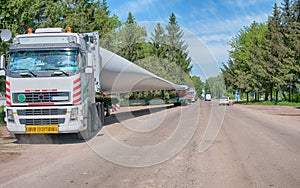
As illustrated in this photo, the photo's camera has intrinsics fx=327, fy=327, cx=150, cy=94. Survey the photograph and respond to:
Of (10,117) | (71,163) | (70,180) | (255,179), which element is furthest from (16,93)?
(255,179)

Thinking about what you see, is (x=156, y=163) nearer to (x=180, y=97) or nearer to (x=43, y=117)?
(x=43, y=117)

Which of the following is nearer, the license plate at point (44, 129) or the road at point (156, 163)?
the road at point (156, 163)

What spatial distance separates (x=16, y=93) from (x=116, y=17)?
60.0m

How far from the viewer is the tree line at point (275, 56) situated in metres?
43.4

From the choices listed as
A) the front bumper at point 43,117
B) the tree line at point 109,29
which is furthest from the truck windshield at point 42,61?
the tree line at point 109,29

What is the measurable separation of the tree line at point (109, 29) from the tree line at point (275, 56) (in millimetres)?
11076

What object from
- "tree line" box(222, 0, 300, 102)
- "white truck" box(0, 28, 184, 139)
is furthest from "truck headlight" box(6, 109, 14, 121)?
"tree line" box(222, 0, 300, 102)

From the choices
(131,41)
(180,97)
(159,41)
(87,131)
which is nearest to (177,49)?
(159,41)

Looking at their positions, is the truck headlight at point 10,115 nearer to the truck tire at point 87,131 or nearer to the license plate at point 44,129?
the license plate at point 44,129

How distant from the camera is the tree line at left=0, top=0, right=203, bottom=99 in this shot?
17562 mm

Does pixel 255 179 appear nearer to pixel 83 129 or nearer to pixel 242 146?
pixel 242 146

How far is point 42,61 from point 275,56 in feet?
143

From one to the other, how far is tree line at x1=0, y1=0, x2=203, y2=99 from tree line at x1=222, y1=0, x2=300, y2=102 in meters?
11.1

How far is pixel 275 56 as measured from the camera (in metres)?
48.0
